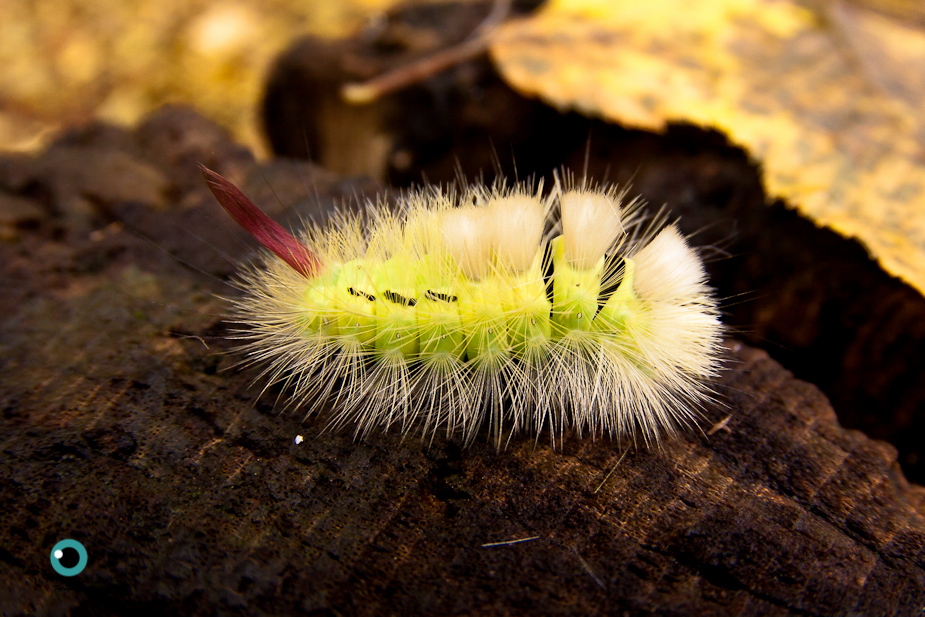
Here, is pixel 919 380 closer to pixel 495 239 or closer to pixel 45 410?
pixel 495 239

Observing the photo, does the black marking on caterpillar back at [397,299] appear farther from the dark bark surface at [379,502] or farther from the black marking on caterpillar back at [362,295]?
the dark bark surface at [379,502]

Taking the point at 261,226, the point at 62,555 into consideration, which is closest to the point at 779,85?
the point at 261,226

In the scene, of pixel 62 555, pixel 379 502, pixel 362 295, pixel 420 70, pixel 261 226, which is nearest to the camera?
pixel 62 555

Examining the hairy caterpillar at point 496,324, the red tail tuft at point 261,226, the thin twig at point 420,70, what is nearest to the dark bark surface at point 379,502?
the hairy caterpillar at point 496,324

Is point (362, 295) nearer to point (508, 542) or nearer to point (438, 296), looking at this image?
point (438, 296)

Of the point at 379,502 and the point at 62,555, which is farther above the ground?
the point at 379,502

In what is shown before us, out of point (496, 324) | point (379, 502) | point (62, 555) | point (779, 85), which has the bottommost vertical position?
point (62, 555)

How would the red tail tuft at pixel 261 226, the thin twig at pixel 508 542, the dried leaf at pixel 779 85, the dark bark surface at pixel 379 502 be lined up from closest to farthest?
the dark bark surface at pixel 379 502 < the thin twig at pixel 508 542 < the red tail tuft at pixel 261 226 < the dried leaf at pixel 779 85
